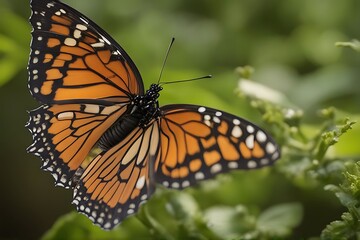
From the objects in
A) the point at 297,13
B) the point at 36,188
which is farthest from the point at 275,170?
the point at 36,188

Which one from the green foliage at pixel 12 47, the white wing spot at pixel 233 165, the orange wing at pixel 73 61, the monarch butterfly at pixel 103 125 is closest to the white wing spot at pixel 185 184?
the monarch butterfly at pixel 103 125

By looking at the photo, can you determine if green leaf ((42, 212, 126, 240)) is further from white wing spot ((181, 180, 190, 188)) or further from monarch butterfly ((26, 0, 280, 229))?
white wing spot ((181, 180, 190, 188))

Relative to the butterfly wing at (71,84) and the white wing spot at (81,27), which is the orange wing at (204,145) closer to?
the butterfly wing at (71,84)

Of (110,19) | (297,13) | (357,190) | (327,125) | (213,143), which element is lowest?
(357,190)

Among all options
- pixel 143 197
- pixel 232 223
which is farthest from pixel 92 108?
pixel 232 223

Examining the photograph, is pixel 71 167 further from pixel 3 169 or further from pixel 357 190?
pixel 3 169

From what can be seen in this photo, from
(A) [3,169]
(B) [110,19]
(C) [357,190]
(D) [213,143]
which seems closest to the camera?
(C) [357,190]

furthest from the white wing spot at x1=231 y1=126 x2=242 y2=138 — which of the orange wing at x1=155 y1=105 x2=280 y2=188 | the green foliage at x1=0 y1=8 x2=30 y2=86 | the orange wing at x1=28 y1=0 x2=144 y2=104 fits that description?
the green foliage at x1=0 y1=8 x2=30 y2=86
